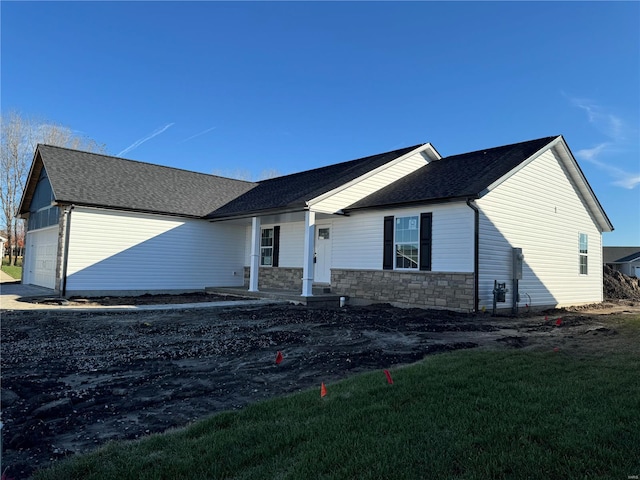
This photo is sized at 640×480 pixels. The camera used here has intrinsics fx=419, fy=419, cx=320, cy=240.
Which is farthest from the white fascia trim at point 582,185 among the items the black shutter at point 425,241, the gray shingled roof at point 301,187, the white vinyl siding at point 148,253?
the white vinyl siding at point 148,253

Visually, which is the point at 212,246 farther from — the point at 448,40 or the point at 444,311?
the point at 448,40

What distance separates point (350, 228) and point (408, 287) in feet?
10.6

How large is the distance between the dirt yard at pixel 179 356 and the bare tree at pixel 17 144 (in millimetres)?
35432

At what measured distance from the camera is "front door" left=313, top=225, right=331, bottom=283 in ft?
52.4

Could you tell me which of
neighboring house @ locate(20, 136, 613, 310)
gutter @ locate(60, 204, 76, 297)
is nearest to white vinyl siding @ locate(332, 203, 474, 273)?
neighboring house @ locate(20, 136, 613, 310)

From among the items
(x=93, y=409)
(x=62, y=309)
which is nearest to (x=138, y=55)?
Result: (x=62, y=309)

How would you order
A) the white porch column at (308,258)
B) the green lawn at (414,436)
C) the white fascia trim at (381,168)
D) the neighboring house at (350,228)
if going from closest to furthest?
the green lawn at (414,436)
the neighboring house at (350,228)
the white porch column at (308,258)
the white fascia trim at (381,168)

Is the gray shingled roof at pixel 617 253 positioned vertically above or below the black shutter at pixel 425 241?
above

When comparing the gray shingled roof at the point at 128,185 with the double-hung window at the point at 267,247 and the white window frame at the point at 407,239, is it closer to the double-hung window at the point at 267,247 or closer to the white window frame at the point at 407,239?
the double-hung window at the point at 267,247

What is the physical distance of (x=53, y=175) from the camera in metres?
15.2

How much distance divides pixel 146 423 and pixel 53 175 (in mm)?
14571

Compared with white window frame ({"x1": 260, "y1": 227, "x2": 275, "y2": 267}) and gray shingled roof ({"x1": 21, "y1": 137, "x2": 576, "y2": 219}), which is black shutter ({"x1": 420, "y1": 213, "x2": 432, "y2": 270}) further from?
white window frame ({"x1": 260, "y1": 227, "x2": 275, "y2": 267})

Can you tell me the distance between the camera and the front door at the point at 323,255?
16.0 meters

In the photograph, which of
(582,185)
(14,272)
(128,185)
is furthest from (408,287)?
(14,272)
